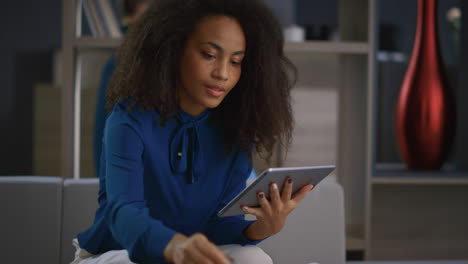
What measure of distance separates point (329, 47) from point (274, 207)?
1164 millimetres

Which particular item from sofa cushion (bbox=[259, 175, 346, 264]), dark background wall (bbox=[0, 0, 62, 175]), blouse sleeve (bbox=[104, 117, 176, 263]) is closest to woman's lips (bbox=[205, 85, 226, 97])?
blouse sleeve (bbox=[104, 117, 176, 263])

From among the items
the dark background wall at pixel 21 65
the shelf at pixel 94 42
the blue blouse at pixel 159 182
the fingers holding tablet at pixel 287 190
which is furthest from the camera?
the dark background wall at pixel 21 65

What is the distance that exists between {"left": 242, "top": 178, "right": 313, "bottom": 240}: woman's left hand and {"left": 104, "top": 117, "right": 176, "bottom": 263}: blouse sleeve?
195 mm

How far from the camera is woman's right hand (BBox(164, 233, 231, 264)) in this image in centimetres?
70

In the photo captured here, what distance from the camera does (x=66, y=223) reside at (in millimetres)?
1259

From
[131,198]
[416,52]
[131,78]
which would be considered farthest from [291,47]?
[131,198]

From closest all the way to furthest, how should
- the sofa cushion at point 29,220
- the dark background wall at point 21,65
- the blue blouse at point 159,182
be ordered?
the blue blouse at point 159,182 < the sofa cushion at point 29,220 < the dark background wall at point 21,65

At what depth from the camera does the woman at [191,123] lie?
0.95m

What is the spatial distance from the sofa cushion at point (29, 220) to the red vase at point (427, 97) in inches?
53.2

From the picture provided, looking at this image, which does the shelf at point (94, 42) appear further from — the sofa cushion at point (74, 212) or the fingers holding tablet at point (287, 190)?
the fingers holding tablet at point (287, 190)

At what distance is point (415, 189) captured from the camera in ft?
7.61

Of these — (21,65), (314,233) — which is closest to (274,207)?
(314,233)

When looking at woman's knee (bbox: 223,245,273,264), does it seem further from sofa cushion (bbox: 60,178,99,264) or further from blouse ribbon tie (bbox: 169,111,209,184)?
sofa cushion (bbox: 60,178,99,264)

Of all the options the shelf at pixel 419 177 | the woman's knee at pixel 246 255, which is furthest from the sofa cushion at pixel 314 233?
the shelf at pixel 419 177
